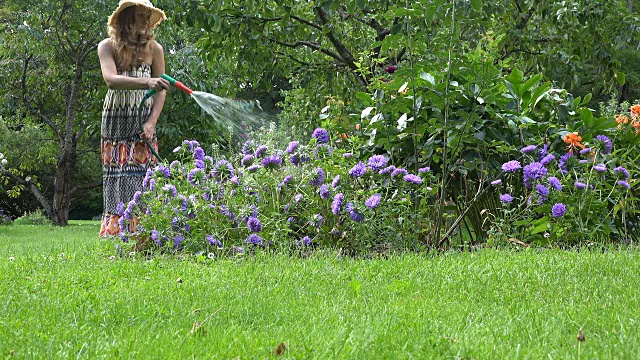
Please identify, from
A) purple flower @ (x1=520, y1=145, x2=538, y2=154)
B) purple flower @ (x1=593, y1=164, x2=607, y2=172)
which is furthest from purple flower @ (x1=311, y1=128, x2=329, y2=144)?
purple flower @ (x1=593, y1=164, x2=607, y2=172)

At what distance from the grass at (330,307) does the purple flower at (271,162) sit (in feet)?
2.62

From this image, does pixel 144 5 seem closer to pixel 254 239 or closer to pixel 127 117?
pixel 127 117

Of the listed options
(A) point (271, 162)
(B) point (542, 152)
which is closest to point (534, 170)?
(B) point (542, 152)

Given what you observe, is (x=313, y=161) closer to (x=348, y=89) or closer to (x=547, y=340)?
(x=547, y=340)

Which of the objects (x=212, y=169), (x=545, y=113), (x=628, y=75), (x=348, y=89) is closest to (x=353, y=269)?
(x=212, y=169)

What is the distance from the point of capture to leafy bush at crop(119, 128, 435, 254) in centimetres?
380

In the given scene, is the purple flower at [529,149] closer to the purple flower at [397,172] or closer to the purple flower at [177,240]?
the purple flower at [397,172]

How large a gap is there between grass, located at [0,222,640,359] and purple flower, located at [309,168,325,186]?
0.62 meters

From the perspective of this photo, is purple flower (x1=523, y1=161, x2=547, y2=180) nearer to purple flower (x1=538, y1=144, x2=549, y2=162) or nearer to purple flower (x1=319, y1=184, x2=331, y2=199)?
purple flower (x1=538, y1=144, x2=549, y2=162)

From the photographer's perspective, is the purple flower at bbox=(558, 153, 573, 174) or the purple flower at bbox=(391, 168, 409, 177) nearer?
the purple flower at bbox=(391, 168, 409, 177)

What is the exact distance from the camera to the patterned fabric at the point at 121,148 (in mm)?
4930

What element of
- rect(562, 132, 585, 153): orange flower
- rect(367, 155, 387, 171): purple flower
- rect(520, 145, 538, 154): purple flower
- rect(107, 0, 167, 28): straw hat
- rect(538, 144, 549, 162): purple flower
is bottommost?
rect(367, 155, 387, 171): purple flower

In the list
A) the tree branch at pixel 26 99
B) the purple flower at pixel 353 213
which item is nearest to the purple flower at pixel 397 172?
the purple flower at pixel 353 213

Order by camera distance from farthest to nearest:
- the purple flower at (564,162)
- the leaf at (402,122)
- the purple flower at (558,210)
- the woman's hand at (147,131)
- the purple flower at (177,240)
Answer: the woman's hand at (147,131) < the purple flower at (564,162) < the leaf at (402,122) < the purple flower at (177,240) < the purple flower at (558,210)
